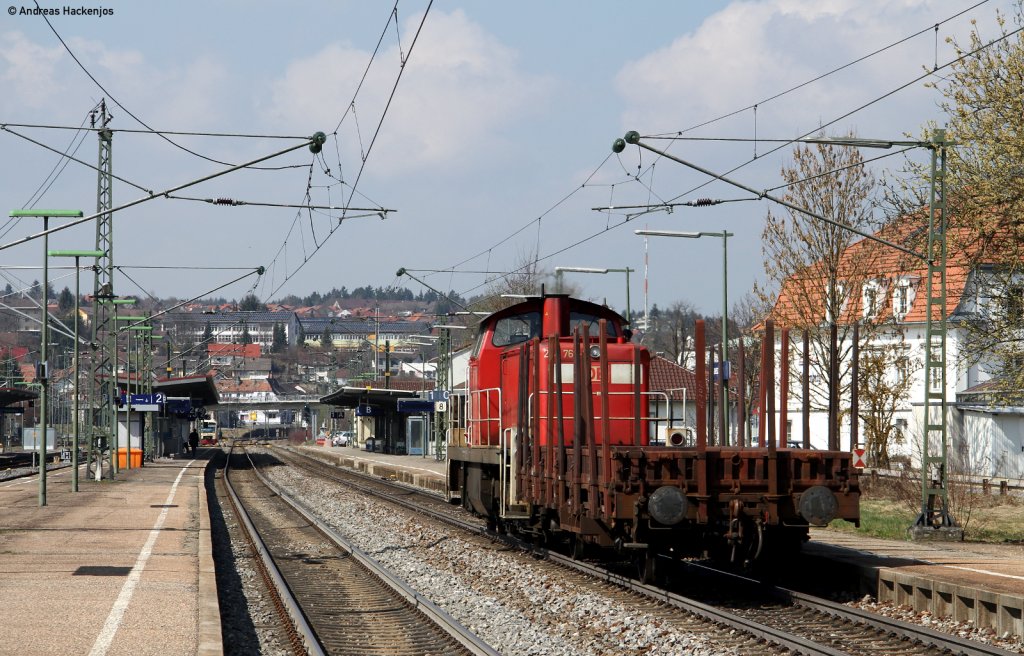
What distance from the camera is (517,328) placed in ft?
59.7

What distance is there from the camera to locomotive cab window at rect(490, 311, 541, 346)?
58.2 feet

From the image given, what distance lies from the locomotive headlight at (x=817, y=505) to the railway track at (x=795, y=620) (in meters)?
0.88

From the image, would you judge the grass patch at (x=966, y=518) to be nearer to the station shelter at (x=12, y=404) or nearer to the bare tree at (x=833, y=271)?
the bare tree at (x=833, y=271)

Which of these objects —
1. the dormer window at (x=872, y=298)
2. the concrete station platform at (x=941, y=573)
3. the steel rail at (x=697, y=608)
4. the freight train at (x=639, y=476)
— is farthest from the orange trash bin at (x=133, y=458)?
the concrete station platform at (x=941, y=573)

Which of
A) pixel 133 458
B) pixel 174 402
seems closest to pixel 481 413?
pixel 133 458

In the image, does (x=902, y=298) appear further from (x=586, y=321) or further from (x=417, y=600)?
(x=417, y=600)

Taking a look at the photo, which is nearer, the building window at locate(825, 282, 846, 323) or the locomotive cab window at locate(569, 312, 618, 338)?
the locomotive cab window at locate(569, 312, 618, 338)

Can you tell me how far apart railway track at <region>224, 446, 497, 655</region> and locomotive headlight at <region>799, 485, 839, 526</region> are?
4196 millimetres

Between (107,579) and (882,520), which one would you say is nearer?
(107,579)

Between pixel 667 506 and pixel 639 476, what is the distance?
465 mm

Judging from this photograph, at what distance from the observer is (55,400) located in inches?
3868

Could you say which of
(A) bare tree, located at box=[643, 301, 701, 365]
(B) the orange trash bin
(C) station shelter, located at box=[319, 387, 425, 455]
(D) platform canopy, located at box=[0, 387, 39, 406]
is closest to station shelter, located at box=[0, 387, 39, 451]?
(D) platform canopy, located at box=[0, 387, 39, 406]

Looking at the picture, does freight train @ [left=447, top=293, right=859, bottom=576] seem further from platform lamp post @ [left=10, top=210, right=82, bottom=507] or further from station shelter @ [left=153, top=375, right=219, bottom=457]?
station shelter @ [left=153, top=375, right=219, bottom=457]

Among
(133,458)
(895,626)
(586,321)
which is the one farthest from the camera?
(133,458)
